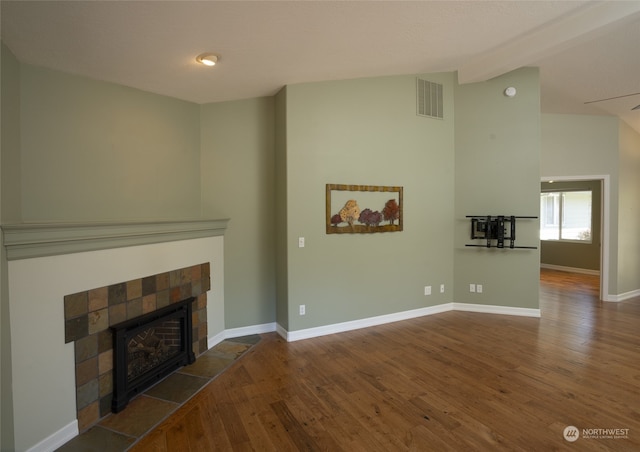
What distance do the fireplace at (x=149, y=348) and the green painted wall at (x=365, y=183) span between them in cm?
Result: 110

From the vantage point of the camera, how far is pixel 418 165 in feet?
14.9

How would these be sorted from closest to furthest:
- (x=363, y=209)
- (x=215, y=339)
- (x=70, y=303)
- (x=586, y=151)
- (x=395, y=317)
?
(x=70, y=303), (x=215, y=339), (x=363, y=209), (x=395, y=317), (x=586, y=151)

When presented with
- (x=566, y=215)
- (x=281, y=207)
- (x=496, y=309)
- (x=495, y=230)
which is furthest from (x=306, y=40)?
(x=566, y=215)

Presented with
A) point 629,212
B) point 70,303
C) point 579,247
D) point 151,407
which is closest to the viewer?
point 70,303

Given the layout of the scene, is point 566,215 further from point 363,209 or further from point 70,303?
point 70,303

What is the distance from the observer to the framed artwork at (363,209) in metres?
3.95

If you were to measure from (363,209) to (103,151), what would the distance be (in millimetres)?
2735

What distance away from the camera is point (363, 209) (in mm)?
4145

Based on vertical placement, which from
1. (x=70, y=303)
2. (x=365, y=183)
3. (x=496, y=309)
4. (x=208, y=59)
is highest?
(x=208, y=59)

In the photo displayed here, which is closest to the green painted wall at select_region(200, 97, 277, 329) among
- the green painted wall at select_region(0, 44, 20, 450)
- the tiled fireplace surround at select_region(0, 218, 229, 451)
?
the tiled fireplace surround at select_region(0, 218, 229, 451)

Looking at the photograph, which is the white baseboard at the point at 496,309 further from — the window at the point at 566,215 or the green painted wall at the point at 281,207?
the window at the point at 566,215

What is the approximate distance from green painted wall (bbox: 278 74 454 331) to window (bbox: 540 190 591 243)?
4726mm

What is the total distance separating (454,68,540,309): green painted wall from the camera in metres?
4.51

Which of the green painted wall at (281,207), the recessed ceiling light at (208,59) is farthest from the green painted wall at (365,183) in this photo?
the recessed ceiling light at (208,59)
